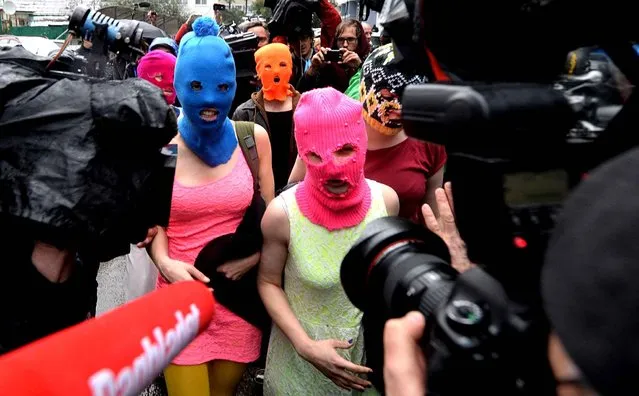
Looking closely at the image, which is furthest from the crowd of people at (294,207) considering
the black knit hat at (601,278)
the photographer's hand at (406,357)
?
the black knit hat at (601,278)

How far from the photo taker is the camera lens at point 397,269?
3.77 feet

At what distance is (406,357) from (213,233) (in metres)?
1.60

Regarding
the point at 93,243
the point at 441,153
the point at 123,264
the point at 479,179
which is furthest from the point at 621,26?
the point at 123,264

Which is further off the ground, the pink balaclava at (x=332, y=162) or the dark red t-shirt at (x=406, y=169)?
the pink balaclava at (x=332, y=162)

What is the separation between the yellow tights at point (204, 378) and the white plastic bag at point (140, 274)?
489 millimetres

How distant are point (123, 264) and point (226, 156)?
2704 millimetres

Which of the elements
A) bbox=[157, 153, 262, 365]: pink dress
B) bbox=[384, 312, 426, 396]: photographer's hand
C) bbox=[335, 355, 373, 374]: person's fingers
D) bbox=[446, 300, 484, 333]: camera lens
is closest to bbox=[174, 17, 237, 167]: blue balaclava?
bbox=[157, 153, 262, 365]: pink dress

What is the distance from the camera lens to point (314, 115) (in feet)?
7.25

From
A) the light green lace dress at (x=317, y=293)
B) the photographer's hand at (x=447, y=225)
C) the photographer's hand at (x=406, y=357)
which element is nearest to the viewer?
the photographer's hand at (x=406, y=357)

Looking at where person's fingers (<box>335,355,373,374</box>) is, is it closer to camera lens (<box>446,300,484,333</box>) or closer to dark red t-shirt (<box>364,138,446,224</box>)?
dark red t-shirt (<box>364,138,446,224</box>)

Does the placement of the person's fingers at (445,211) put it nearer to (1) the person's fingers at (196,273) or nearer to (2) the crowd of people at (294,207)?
(2) the crowd of people at (294,207)

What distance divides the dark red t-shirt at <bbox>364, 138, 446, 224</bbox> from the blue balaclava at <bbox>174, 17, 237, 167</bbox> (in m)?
0.67

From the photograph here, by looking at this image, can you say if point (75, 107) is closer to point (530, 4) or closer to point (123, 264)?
point (530, 4)

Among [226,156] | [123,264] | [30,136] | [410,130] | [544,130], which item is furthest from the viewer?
[123,264]
